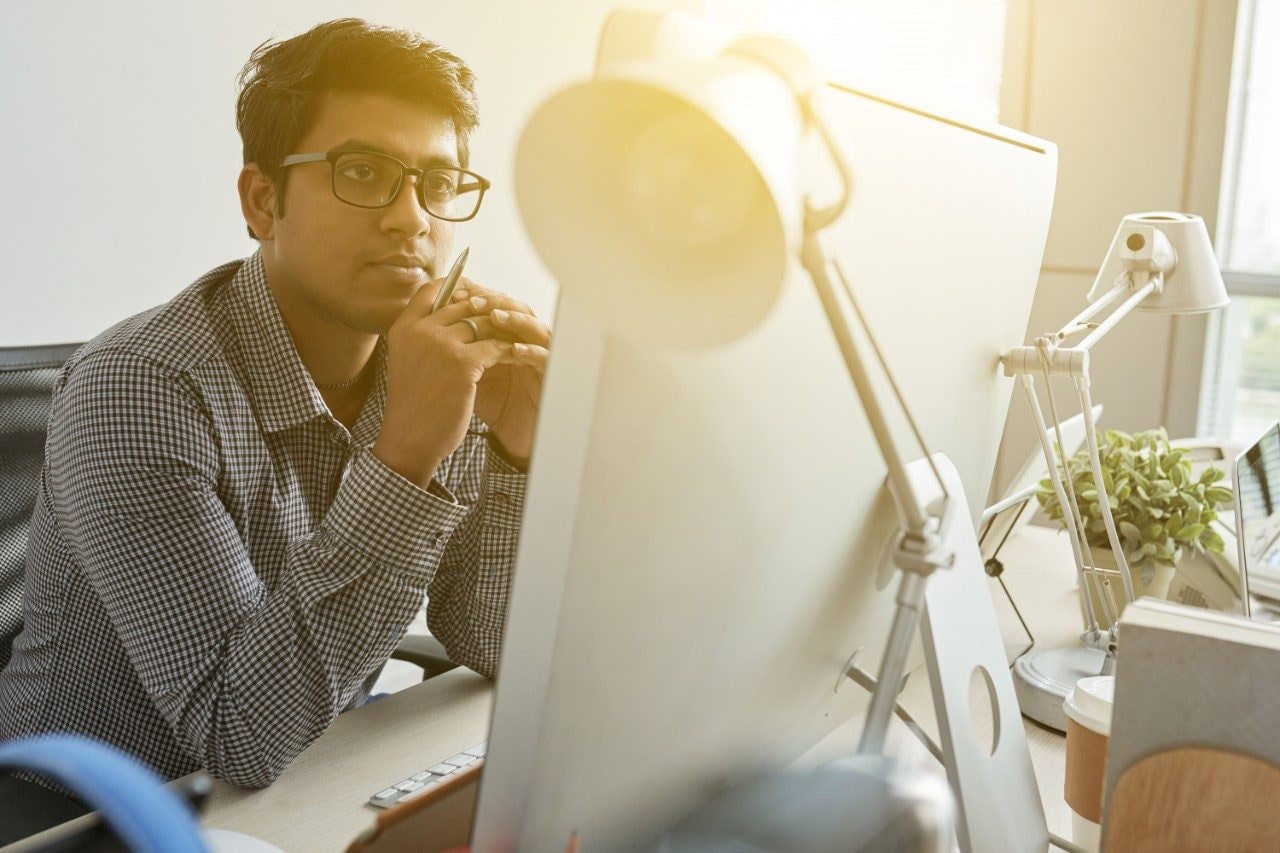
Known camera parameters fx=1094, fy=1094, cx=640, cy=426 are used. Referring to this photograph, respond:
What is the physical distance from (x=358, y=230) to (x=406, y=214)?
64mm

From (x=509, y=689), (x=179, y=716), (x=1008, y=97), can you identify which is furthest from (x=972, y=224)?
(x=1008, y=97)

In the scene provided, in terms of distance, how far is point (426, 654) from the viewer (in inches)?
58.9

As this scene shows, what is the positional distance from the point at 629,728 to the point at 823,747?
0.98ft

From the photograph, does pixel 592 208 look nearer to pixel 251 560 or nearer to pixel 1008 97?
pixel 251 560

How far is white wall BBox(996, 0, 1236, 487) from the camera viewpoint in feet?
9.85

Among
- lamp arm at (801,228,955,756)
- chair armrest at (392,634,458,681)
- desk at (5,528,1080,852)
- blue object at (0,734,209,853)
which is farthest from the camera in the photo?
chair armrest at (392,634,458,681)

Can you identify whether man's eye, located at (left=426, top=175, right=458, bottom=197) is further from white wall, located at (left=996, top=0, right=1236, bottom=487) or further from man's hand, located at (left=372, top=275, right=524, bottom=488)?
white wall, located at (left=996, top=0, right=1236, bottom=487)

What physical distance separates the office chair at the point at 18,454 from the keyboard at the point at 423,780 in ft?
2.00

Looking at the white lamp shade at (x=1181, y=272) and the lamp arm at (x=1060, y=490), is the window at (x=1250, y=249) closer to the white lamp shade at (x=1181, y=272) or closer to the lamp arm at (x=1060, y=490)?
the white lamp shade at (x=1181, y=272)

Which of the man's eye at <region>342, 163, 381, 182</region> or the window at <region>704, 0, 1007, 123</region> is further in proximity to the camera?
the window at <region>704, 0, 1007, 123</region>

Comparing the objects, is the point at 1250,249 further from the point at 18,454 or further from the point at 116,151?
the point at 18,454

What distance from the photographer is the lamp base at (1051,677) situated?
3.66 feet

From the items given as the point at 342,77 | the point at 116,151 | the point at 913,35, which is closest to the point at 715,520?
the point at 342,77

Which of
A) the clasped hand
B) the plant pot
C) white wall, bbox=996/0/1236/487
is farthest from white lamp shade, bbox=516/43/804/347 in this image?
white wall, bbox=996/0/1236/487
